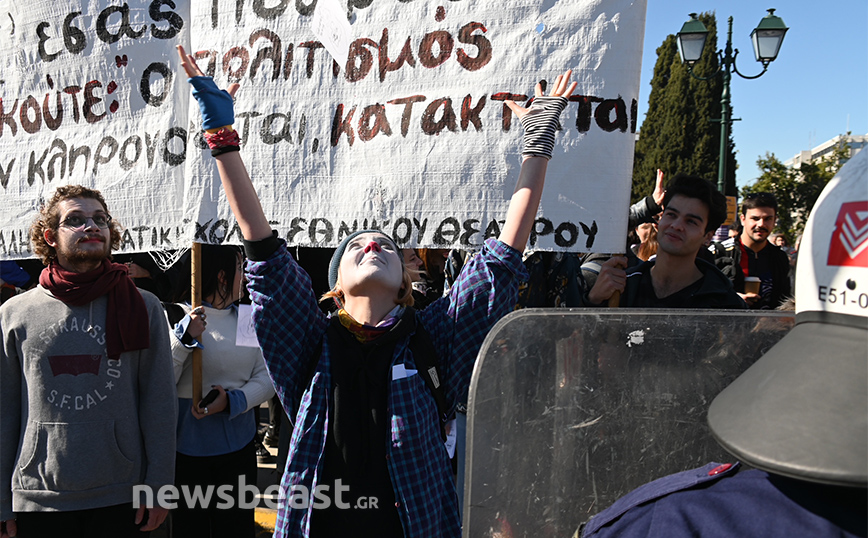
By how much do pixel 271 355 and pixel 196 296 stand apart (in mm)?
1139

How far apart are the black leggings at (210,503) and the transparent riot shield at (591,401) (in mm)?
2171

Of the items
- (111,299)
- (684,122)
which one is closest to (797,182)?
(684,122)

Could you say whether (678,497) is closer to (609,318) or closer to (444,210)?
(609,318)

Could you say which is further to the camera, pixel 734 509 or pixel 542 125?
pixel 542 125

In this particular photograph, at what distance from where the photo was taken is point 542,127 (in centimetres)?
192

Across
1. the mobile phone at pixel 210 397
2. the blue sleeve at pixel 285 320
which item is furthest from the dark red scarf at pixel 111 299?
the blue sleeve at pixel 285 320

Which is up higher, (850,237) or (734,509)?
(850,237)

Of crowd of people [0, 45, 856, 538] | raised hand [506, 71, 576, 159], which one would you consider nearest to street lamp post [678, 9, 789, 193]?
crowd of people [0, 45, 856, 538]

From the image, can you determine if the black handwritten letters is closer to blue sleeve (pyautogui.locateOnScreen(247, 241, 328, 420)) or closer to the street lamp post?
blue sleeve (pyautogui.locateOnScreen(247, 241, 328, 420))

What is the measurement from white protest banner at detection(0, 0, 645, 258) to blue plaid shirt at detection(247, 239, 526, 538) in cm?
72

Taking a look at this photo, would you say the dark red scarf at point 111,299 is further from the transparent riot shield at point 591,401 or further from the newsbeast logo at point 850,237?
the newsbeast logo at point 850,237

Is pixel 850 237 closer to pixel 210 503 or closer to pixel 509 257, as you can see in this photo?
pixel 509 257

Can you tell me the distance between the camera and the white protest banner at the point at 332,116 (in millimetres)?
2469

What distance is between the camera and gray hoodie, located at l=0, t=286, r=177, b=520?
2.32m
